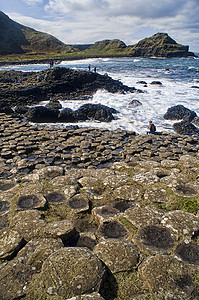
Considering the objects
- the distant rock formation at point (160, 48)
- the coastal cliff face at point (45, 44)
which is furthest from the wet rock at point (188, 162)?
the distant rock formation at point (160, 48)

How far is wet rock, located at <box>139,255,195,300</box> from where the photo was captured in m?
2.82

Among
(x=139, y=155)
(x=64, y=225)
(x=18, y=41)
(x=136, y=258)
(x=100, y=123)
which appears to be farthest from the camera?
(x=18, y=41)

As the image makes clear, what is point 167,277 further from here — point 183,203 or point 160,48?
point 160,48

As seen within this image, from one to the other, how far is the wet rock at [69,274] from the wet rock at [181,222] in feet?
5.36

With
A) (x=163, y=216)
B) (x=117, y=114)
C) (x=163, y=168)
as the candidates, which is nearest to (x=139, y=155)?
(x=163, y=168)

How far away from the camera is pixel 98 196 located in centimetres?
532

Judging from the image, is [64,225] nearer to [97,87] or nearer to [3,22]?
[97,87]

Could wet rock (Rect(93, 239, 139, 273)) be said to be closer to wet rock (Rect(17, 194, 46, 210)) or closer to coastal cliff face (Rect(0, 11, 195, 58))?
wet rock (Rect(17, 194, 46, 210))

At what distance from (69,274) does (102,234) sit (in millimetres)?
1224

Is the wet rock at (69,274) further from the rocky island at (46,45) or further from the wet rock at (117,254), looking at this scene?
the rocky island at (46,45)

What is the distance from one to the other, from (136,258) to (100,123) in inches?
509

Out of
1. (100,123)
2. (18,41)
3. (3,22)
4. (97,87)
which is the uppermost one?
(3,22)

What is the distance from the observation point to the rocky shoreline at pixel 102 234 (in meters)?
2.89

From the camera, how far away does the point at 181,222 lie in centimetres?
410
